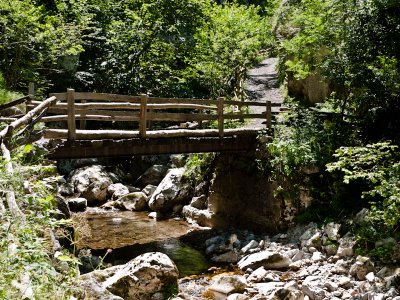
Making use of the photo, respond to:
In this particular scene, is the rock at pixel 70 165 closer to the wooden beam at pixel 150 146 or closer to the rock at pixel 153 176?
the rock at pixel 153 176

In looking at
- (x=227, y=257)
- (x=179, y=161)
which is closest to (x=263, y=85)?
(x=179, y=161)

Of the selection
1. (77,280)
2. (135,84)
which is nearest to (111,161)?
(135,84)

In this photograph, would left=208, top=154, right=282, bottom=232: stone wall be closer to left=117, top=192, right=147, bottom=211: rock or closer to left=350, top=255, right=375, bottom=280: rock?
left=117, top=192, right=147, bottom=211: rock

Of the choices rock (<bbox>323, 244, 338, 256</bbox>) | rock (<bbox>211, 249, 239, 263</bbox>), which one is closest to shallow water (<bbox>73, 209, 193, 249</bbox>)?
rock (<bbox>211, 249, 239, 263</bbox>)

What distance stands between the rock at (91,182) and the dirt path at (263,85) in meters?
6.97

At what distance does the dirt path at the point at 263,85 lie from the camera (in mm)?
20359

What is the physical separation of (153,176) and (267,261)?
29.3ft

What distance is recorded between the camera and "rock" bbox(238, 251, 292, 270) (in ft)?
31.9

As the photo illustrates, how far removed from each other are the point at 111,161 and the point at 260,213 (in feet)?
29.1

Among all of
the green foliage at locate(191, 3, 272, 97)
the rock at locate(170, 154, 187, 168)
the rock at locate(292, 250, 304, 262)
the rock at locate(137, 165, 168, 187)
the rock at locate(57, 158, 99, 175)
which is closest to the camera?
the rock at locate(292, 250, 304, 262)

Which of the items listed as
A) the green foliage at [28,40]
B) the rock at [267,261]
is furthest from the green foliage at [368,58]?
the green foliage at [28,40]

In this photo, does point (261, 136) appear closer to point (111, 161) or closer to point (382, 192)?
point (382, 192)

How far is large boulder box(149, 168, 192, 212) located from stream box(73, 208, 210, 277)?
0.65 metres

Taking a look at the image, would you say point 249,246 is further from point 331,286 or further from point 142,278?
point 142,278
